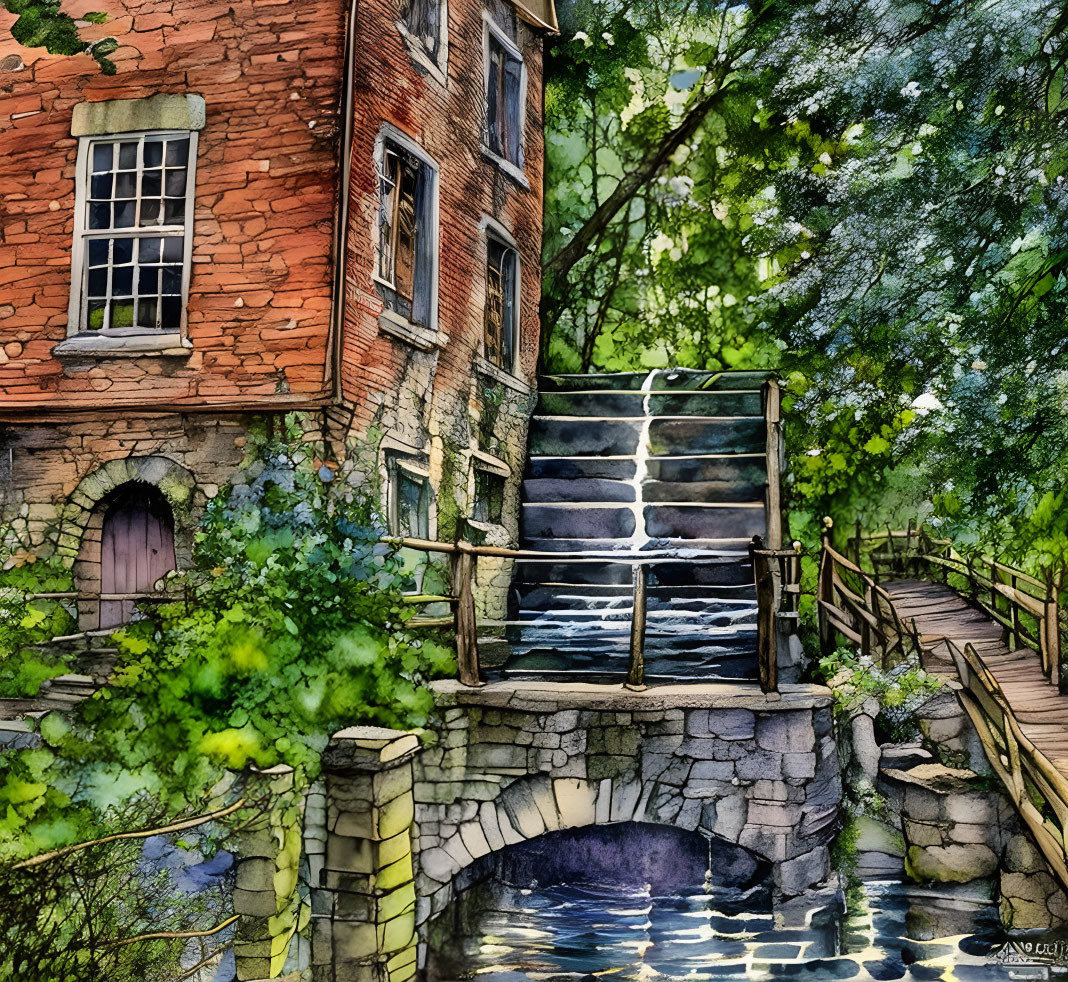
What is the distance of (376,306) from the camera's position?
5289mm

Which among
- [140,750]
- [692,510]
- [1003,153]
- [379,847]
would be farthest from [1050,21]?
[140,750]

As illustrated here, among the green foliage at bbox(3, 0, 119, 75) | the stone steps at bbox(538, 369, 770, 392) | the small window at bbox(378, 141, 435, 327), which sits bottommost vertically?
the stone steps at bbox(538, 369, 770, 392)

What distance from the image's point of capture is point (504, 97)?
7363mm

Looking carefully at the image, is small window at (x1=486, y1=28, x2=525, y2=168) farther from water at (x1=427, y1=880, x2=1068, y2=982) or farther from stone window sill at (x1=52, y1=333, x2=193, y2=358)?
water at (x1=427, y1=880, x2=1068, y2=982)

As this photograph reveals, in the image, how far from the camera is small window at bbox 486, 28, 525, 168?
23.1 ft

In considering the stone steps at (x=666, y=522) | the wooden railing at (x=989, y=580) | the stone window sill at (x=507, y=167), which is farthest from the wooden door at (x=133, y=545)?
the wooden railing at (x=989, y=580)

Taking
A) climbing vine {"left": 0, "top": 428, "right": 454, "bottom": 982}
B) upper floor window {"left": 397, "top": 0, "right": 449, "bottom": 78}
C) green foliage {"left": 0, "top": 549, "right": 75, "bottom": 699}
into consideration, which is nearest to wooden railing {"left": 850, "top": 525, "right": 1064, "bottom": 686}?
climbing vine {"left": 0, "top": 428, "right": 454, "bottom": 982}

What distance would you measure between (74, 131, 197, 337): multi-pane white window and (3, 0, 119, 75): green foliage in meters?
0.39

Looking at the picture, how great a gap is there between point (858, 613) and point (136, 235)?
4.21 metres

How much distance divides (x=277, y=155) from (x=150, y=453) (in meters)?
1.47

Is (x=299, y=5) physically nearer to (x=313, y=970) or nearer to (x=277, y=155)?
(x=277, y=155)

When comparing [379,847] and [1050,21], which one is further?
[1050,21]

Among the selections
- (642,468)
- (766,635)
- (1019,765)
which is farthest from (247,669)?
(642,468)

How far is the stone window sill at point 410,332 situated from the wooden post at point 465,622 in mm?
1215
